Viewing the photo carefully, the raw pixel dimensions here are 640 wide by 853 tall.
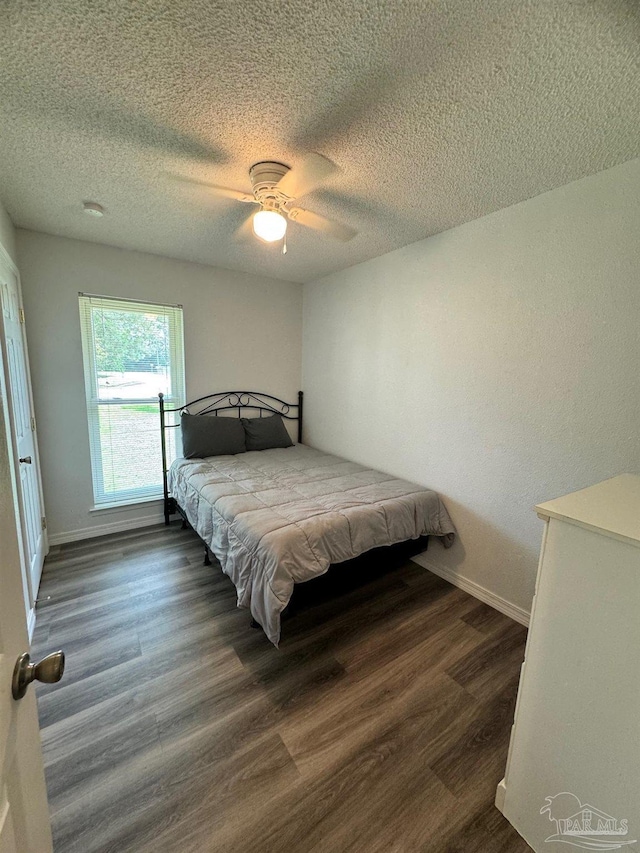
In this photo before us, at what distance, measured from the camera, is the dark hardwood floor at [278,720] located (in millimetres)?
1185

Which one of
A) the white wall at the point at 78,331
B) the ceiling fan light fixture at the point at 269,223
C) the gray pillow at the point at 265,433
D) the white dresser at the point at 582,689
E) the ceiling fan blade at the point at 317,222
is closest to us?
the white dresser at the point at 582,689

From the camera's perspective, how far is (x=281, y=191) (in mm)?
1686

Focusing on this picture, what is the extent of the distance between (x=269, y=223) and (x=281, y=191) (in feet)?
0.50

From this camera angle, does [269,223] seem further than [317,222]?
No

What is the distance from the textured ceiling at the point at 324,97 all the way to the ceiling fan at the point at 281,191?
0.08 metres

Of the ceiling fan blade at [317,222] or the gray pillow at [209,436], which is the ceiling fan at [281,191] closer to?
the ceiling fan blade at [317,222]

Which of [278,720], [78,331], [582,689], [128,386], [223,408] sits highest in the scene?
[78,331]

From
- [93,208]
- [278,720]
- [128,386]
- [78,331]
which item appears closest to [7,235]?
[93,208]

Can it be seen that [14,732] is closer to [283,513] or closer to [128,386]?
[283,513]

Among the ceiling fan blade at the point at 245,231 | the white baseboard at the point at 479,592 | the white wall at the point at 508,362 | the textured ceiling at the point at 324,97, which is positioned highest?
the textured ceiling at the point at 324,97

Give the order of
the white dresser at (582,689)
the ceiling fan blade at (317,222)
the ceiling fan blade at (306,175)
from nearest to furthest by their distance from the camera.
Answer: the white dresser at (582,689) → the ceiling fan blade at (306,175) → the ceiling fan blade at (317,222)

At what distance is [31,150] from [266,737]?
284 centimetres

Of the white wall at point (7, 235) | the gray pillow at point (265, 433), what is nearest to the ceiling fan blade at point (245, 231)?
the white wall at point (7, 235)

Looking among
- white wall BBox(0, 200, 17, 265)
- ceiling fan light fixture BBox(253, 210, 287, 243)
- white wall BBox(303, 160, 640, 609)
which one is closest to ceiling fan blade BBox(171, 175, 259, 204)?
ceiling fan light fixture BBox(253, 210, 287, 243)
